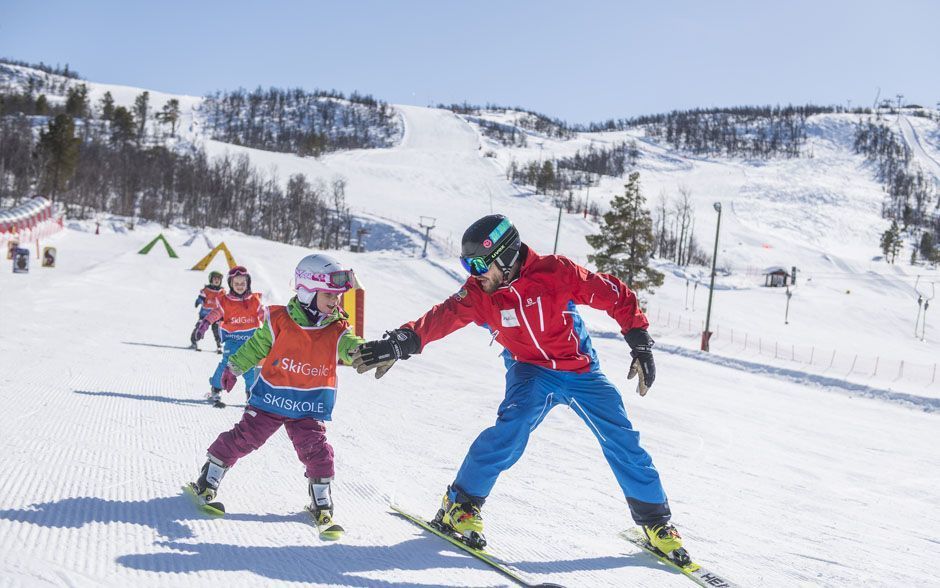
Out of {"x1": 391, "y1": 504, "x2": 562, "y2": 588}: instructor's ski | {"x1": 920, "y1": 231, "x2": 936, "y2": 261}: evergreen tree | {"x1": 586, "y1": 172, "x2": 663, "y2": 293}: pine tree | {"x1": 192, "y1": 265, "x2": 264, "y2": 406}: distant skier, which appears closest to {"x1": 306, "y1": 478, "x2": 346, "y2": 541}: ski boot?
{"x1": 391, "y1": 504, "x2": 562, "y2": 588}: instructor's ski

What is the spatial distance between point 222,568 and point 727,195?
391 ft

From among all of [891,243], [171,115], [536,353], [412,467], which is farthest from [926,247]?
[171,115]

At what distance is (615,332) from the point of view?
2917cm

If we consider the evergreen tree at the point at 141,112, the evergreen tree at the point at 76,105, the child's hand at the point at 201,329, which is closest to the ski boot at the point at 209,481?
the child's hand at the point at 201,329

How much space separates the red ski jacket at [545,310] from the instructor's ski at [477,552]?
1.11 metres

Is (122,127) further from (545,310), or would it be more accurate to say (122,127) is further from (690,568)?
(690,568)

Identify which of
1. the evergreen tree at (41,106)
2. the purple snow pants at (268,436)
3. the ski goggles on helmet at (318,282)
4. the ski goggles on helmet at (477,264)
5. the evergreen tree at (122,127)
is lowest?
the purple snow pants at (268,436)

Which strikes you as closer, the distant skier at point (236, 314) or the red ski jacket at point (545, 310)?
the red ski jacket at point (545, 310)

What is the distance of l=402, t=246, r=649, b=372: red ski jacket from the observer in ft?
12.5

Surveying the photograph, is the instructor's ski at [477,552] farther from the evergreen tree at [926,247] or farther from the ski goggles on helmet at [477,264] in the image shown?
the evergreen tree at [926,247]

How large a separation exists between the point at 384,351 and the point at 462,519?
1060 mm

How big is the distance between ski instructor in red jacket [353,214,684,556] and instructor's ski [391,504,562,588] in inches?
2.4

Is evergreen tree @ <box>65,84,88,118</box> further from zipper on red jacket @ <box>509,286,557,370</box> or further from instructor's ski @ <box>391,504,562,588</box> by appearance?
zipper on red jacket @ <box>509,286,557,370</box>

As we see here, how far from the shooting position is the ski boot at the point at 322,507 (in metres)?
3.51
